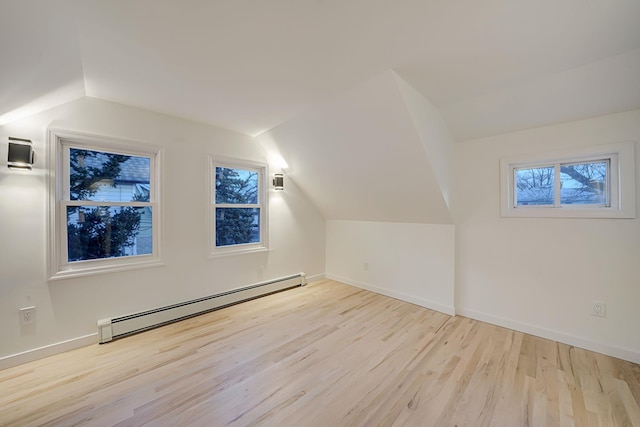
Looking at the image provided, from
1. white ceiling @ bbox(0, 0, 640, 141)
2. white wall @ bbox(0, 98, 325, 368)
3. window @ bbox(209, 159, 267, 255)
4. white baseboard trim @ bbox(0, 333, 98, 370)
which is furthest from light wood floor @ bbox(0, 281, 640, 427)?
white ceiling @ bbox(0, 0, 640, 141)

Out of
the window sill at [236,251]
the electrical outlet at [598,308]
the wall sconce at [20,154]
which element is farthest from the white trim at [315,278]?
the wall sconce at [20,154]

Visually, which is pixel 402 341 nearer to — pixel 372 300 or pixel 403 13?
pixel 372 300

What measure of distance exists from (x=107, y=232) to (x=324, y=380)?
2566mm

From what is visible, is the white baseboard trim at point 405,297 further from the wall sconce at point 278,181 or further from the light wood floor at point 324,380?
the wall sconce at point 278,181

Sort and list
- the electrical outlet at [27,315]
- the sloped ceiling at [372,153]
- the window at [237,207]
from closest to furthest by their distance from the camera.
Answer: the electrical outlet at [27,315], the sloped ceiling at [372,153], the window at [237,207]

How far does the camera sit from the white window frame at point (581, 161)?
2.16 m

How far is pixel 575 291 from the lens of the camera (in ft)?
7.92

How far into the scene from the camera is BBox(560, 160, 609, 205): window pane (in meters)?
2.35

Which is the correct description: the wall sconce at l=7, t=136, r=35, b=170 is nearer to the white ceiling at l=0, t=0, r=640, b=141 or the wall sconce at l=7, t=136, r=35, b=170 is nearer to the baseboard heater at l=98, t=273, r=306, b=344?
the white ceiling at l=0, t=0, r=640, b=141

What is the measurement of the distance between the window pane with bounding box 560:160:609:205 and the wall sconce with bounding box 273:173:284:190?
10.9ft

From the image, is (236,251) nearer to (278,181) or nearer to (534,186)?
(278,181)

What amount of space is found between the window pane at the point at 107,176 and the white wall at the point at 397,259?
9.61ft

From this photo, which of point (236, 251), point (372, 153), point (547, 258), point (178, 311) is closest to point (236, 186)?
point (236, 251)

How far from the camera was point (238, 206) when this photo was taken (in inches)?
139
